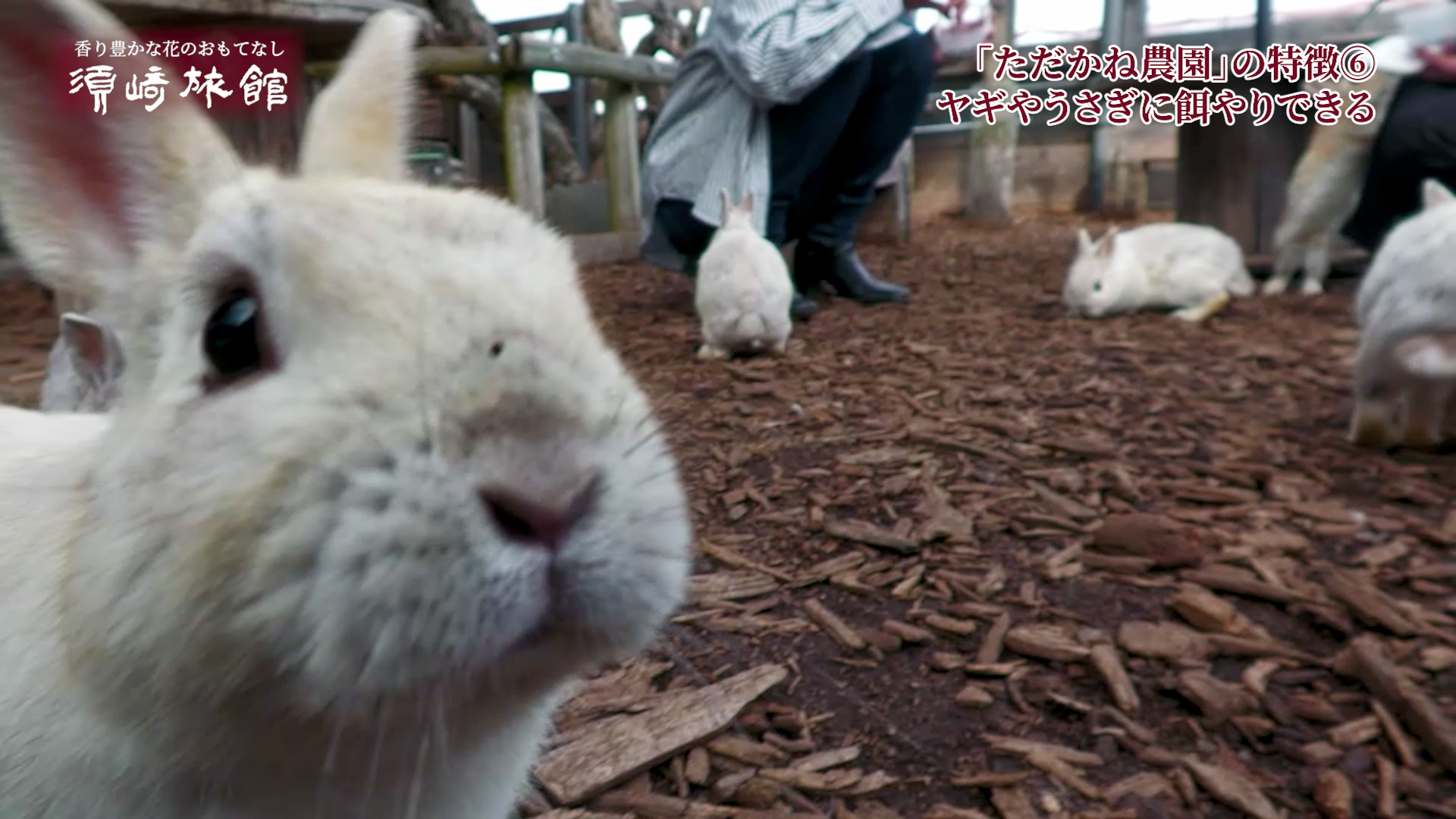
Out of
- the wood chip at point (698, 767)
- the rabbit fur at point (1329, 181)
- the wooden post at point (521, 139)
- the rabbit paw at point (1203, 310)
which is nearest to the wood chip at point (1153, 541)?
the wood chip at point (698, 767)

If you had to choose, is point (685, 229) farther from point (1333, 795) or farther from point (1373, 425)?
point (1333, 795)

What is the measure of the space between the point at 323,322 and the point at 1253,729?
1.88m

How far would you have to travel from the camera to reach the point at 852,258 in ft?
21.6

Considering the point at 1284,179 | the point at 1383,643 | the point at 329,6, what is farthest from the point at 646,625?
the point at 1284,179

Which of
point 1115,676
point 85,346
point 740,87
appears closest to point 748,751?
point 1115,676

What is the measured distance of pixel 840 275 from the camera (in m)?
6.58

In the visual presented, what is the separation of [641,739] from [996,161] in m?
11.7

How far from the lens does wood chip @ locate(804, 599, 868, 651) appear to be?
2.33 meters

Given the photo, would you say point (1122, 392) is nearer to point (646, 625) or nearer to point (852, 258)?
point (852, 258)

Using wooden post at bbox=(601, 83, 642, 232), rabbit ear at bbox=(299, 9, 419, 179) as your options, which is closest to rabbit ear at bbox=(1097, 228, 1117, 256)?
wooden post at bbox=(601, 83, 642, 232)

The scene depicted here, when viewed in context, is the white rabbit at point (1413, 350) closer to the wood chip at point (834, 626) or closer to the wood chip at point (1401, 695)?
the wood chip at point (1401, 695)

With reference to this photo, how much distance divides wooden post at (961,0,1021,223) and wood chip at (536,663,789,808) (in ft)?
36.4

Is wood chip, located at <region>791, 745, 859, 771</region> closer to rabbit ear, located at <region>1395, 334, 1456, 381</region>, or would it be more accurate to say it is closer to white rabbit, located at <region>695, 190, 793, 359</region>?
rabbit ear, located at <region>1395, 334, 1456, 381</region>

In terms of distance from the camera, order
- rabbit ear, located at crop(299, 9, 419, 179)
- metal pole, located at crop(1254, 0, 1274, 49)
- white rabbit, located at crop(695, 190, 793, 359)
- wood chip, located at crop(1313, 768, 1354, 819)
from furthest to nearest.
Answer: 1. metal pole, located at crop(1254, 0, 1274, 49)
2. white rabbit, located at crop(695, 190, 793, 359)
3. wood chip, located at crop(1313, 768, 1354, 819)
4. rabbit ear, located at crop(299, 9, 419, 179)
